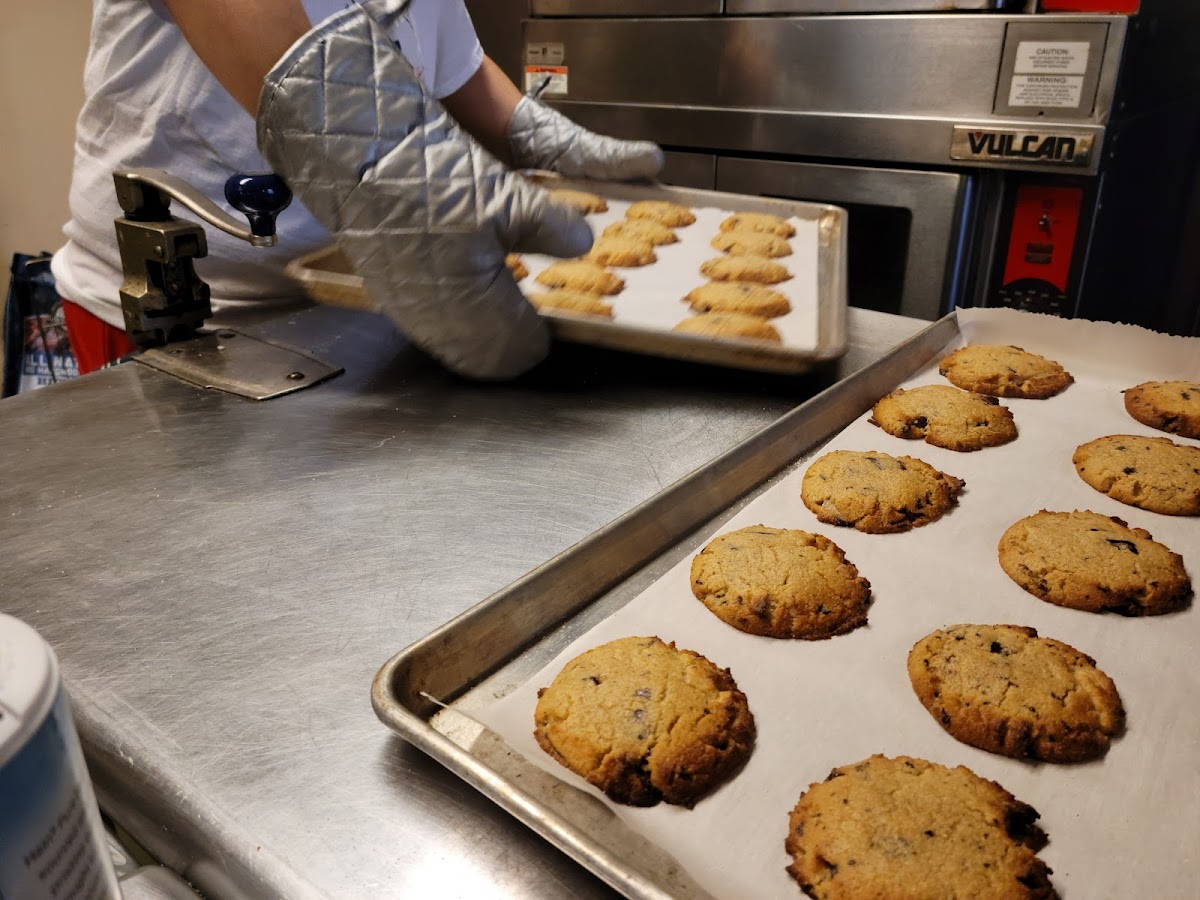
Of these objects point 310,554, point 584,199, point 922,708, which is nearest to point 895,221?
point 584,199

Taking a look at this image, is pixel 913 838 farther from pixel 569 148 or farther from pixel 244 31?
pixel 569 148

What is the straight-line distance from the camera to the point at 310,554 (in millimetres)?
994

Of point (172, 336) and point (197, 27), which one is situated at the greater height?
point (197, 27)

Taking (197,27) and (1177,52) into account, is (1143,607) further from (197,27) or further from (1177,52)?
(1177,52)

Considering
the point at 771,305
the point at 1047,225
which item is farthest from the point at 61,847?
the point at 1047,225

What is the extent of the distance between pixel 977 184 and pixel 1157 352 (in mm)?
751

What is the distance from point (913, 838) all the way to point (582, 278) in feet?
4.25

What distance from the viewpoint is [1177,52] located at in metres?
2.19

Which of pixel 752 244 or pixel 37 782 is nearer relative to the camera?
pixel 37 782

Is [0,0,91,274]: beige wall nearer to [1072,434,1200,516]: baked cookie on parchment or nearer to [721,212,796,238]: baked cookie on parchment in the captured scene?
[721,212,796,238]: baked cookie on parchment

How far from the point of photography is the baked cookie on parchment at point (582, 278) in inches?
68.3

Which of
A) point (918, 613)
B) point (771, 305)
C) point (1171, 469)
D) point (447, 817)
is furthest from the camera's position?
point (771, 305)

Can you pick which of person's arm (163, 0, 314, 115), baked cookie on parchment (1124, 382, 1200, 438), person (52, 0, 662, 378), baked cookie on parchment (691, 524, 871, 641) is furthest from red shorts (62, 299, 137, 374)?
baked cookie on parchment (1124, 382, 1200, 438)

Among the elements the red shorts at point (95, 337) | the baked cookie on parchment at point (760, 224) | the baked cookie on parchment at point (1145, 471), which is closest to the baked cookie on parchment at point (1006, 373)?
the baked cookie on parchment at point (1145, 471)
